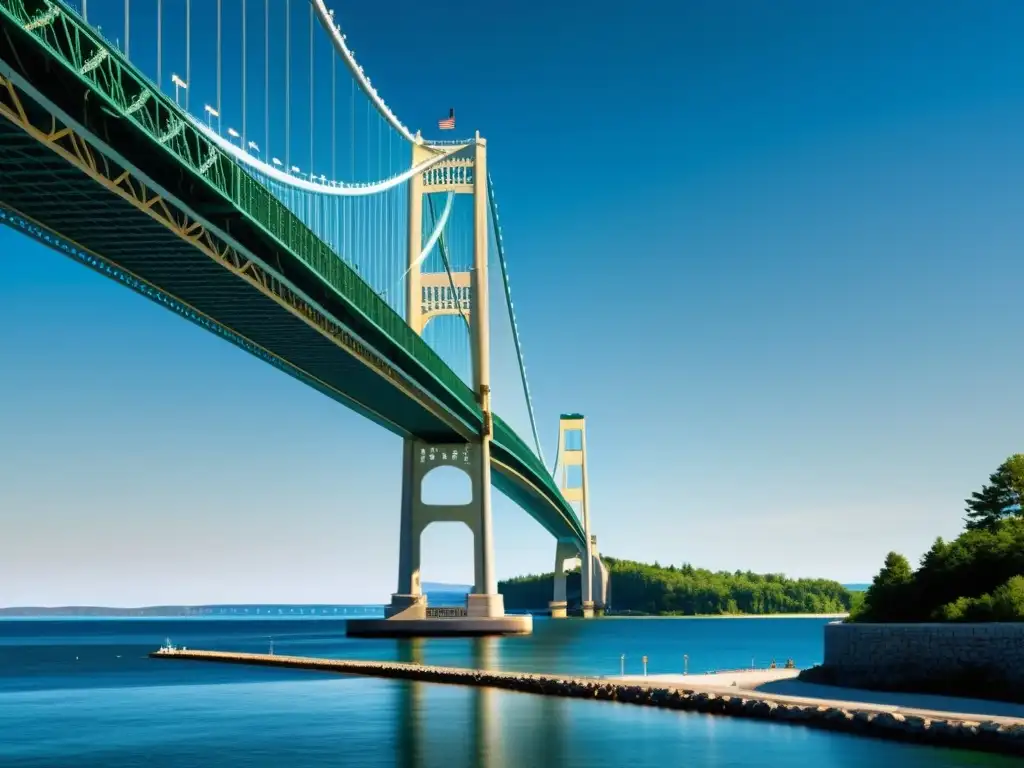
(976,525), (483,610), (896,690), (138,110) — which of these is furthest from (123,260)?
(483,610)

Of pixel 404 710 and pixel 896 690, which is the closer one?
pixel 896 690

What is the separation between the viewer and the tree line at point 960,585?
27.6 m

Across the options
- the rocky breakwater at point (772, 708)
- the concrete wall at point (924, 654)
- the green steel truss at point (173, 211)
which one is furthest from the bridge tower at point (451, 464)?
the concrete wall at point (924, 654)

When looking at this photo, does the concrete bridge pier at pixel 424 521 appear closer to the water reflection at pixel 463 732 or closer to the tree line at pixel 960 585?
the water reflection at pixel 463 732

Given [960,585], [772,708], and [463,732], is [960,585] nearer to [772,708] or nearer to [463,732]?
[772,708]

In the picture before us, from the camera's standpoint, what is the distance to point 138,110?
25.6 meters

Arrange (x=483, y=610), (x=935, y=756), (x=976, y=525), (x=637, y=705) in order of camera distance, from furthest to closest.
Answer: (x=483, y=610) → (x=976, y=525) → (x=637, y=705) → (x=935, y=756)

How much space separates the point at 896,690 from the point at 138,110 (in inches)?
719

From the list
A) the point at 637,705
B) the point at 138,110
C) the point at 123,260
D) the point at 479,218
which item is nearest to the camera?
the point at 138,110

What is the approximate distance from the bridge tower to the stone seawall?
37.0 meters

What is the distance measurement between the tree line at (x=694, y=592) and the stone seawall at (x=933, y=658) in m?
127

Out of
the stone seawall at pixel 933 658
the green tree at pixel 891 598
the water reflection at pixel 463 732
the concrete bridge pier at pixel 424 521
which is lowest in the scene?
the water reflection at pixel 463 732

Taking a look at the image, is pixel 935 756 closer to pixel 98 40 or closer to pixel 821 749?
pixel 821 749

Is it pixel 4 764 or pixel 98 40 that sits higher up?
pixel 98 40
